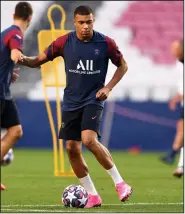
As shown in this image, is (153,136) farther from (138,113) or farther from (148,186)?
(148,186)

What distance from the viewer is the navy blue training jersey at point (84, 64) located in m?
8.43

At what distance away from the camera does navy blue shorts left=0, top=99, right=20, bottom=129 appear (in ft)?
31.7

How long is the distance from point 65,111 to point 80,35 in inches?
32.5

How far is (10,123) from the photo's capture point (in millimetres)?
9836

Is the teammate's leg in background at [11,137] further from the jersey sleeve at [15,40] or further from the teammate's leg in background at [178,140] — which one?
the teammate's leg in background at [178,140]

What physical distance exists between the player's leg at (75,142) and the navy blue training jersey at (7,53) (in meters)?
1.07

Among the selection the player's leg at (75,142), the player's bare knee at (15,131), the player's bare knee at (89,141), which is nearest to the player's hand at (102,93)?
the player's leg at (75,142)

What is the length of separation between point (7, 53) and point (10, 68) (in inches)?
8.6

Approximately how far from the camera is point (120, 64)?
8.64m

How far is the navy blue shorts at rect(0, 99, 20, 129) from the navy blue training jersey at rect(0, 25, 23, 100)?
0.27 ft

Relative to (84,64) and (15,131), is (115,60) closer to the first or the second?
(84,64)

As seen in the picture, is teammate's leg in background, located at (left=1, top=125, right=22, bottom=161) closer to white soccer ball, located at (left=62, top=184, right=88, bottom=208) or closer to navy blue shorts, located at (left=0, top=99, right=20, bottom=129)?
navy blue shorts, located at (left=0, top=99, right=20, bottom=129)

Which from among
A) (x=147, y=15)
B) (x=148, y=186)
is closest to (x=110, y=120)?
(x=147, y=15)

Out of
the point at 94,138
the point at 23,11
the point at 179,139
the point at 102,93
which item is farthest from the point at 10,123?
the point at 179,139
